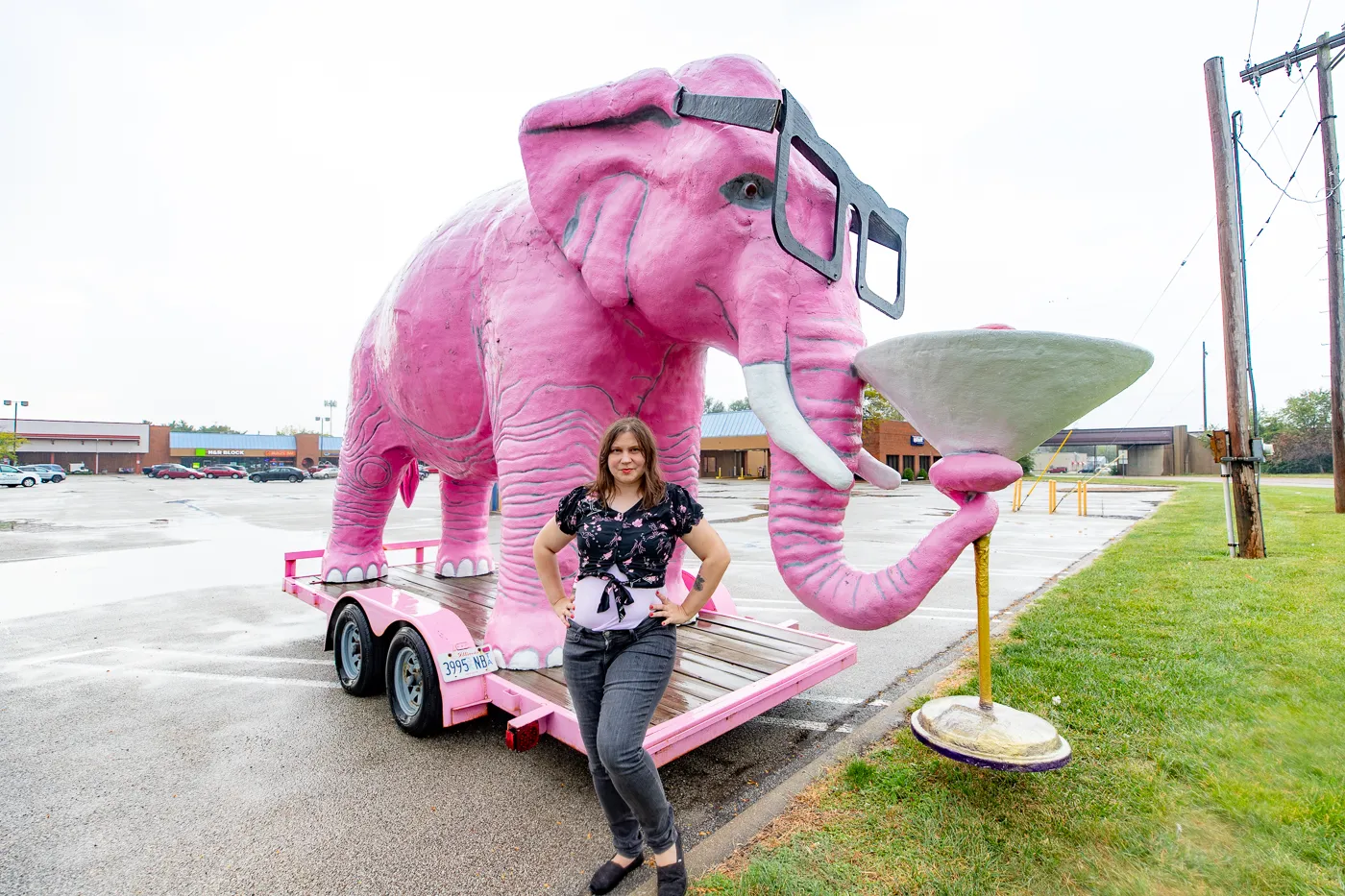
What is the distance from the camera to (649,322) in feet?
10.5

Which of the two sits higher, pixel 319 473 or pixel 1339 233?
pixel 1339 233

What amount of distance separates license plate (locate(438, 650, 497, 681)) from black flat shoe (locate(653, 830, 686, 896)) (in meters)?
1.27

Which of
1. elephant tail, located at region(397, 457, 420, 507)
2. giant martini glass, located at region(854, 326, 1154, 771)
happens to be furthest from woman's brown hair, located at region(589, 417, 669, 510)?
elephant tail, located at region(397, 457, 420, 507)

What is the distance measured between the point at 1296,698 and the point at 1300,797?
1.30 metres

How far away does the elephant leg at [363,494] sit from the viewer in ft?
16.7

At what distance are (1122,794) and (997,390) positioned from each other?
1.73 metres

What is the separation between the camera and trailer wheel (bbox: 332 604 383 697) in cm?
363

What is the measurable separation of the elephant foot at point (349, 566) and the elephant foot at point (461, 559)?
520mm

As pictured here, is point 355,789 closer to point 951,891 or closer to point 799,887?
point 799,887

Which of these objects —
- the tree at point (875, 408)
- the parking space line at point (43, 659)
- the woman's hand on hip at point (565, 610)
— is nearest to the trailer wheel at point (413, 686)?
the woman's hand on hip at point (565, 610)

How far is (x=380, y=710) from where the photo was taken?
3590mm

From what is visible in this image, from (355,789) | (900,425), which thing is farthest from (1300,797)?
(900,425)

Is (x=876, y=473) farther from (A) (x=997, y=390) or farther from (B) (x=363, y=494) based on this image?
(B) (x=363, y=494)

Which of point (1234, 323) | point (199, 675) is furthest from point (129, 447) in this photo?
point (1234, 323)
